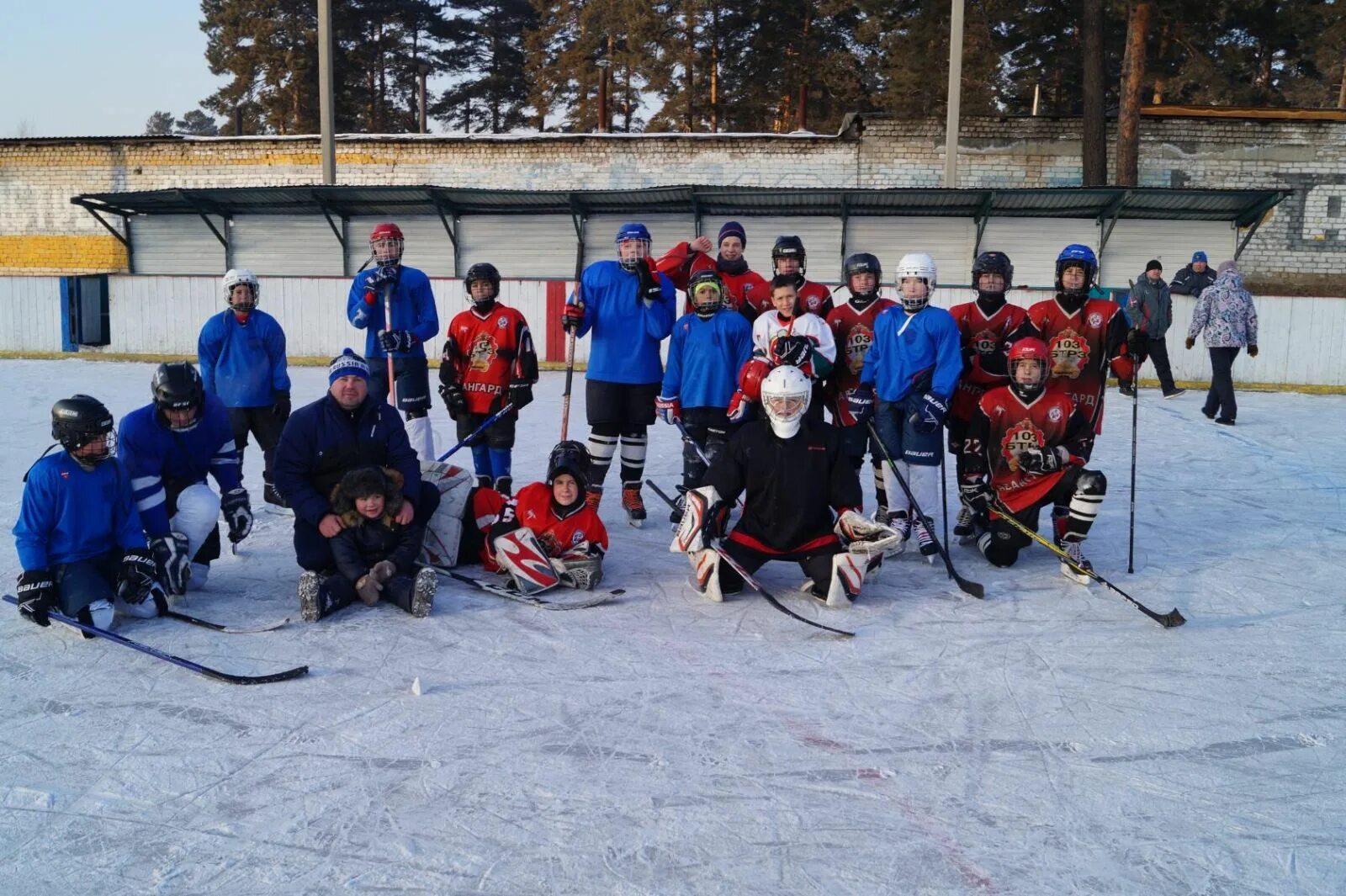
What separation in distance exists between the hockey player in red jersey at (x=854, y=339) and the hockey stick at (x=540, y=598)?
6.01ft

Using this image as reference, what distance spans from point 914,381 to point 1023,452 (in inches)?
26.0

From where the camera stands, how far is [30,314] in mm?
15695

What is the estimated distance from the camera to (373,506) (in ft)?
15.2

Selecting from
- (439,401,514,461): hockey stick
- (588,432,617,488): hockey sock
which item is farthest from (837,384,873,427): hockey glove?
(439,401,514,461): hockey stick

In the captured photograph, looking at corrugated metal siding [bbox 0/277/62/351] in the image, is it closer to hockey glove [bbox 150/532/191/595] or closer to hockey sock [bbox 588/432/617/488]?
hockey sock [bbox 588/432/617/488]

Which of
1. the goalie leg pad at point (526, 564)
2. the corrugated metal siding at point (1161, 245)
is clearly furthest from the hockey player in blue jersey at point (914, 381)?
the corrugated metal siding at point (1161, 245)

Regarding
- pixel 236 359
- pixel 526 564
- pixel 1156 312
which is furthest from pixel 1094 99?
pixel 526 564

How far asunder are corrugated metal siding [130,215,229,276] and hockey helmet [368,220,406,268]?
13.6m

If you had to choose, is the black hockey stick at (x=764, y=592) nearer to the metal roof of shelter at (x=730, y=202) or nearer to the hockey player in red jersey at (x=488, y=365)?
the hockey player in red jersey at (x=488, y=365)

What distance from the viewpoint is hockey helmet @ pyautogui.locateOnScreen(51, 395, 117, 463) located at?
4.09 meters

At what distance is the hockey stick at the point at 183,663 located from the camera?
12.2 ft

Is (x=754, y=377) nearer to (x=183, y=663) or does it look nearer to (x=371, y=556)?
(x=371, y=556)

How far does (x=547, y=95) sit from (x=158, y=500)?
32.3m

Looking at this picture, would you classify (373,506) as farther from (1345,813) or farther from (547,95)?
(547,95)
